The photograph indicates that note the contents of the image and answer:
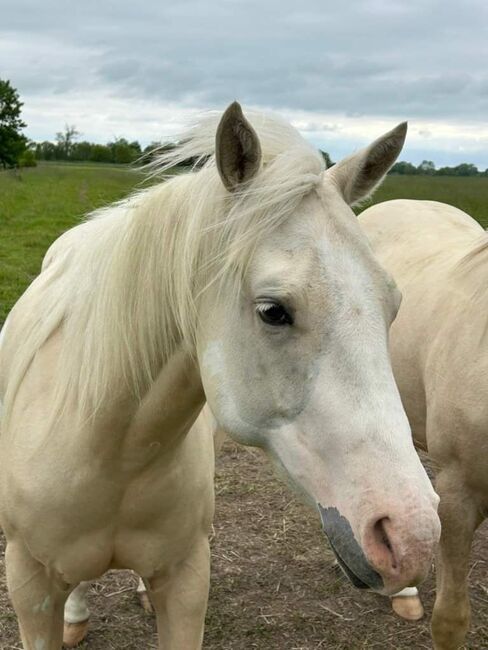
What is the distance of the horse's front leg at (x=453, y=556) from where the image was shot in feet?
9.34

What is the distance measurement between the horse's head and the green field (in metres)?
0.67

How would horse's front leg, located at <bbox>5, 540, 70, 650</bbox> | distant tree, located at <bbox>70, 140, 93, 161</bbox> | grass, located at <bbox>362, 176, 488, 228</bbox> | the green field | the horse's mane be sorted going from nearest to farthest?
the horse's mane → horse's front leg, located at <bbox>5, 540, 70, 650</bbox> → the green field → grass, located at <bbox>362, 176, 488, 228</bbox> → distant tree, located at <bbox>70, 140, 93, 161</bbox>

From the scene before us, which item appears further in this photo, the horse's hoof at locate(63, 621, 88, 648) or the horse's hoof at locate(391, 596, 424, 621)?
the horse's hoof at locate(391, 596, 424, 621)

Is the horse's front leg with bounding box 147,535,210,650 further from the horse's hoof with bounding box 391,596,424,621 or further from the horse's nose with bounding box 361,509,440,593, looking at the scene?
the horse's hoof with bounding box 391,596,424,621

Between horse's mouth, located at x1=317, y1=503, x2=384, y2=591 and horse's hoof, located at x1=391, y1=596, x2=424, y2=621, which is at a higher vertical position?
horse's mouth, located at x1=317, y1=503, x2=384, y2=591

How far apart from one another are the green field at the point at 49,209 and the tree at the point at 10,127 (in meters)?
17.8

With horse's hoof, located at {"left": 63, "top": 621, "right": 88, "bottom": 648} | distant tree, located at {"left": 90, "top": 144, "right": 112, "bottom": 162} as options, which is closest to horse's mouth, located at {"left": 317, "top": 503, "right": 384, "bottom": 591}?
horse's hoof, located at {"left": 63, "top": 621, "right": 88, "bottom": 648}

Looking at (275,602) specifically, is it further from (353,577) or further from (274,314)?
(274,314)

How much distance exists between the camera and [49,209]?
19.5 m

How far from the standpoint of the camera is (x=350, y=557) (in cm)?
152

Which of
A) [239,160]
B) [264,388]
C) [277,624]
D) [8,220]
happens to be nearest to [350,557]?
[264,388]

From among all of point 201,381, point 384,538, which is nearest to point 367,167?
point 201,381

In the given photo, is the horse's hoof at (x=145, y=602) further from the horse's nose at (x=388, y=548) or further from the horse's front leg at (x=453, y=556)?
the horse's nose at (x=388, y=548)

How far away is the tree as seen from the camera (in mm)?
53562
